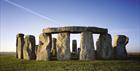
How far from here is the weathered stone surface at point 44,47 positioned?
64.4ft

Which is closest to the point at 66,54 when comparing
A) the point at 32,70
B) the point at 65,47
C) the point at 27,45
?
the point at 65,47

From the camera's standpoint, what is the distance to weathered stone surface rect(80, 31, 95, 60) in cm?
1934

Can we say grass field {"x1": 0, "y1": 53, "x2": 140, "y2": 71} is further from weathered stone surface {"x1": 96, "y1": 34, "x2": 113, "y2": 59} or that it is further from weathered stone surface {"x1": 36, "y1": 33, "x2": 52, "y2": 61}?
weathered stone surface {"x1": 96, "y1": 34, "x2": 113, "y2": 59}

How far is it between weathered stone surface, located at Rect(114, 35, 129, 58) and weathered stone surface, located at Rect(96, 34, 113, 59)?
2.98 feet

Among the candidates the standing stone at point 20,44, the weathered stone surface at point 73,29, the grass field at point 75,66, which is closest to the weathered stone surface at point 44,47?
the weathered stone surface at point 73,29

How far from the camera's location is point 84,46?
19406 millimetres

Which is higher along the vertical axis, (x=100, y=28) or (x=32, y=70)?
(x=100, y=28)

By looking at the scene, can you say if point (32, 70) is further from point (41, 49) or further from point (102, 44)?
point (102, 44)

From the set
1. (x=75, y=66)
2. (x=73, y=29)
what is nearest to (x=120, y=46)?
(x=73, y=29)

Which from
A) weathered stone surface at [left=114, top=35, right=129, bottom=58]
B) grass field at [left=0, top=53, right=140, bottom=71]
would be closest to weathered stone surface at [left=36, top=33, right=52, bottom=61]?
grass field at [left=0, top=53, right=140, bottom=71]

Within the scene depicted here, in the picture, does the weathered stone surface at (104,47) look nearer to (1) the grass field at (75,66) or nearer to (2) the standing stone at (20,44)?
(1) the grass field at (75,66)

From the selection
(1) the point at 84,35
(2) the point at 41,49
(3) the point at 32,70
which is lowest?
(3) the point at 32,70

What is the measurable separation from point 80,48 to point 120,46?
17.0 feet

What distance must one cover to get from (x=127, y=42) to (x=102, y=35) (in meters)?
3.04
